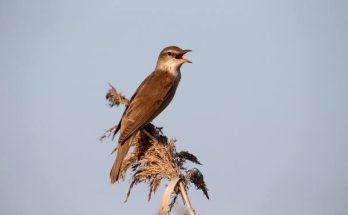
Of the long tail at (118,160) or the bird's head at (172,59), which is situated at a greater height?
the bird's head at (172,59)

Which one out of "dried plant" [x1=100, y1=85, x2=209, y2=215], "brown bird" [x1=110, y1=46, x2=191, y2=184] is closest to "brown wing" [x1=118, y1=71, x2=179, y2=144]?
"brown bird" [x1=110, y1=46, x2=191, y2=184]

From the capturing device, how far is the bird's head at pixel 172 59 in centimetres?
706

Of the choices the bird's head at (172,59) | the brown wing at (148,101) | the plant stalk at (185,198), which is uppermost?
the bird's head at (172,59)

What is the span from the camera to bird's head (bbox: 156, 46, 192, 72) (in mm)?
7064

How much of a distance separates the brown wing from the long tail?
5cm

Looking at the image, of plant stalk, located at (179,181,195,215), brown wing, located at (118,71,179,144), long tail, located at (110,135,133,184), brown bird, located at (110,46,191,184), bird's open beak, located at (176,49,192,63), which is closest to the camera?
plant stalk, located at (179,181,195,215)

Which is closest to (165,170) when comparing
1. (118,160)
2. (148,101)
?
(118,160)

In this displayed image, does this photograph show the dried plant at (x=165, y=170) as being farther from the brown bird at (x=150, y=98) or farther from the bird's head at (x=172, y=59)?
the bird's head at (x=172, y=59)

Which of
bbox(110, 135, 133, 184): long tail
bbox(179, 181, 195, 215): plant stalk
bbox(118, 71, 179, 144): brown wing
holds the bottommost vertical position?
bbox(179, 181, 195, 215): plant stalk

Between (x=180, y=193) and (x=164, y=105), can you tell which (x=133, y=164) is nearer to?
(x=180, y=193)

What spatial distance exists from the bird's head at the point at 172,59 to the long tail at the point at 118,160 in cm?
218

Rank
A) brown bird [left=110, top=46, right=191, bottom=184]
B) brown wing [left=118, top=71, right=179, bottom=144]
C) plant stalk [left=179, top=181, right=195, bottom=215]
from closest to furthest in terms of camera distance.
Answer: plant stalk [left=179, top=181, right=195, bottom=215], brown bird [left=110, top=46, right=191, bottom=184], brown wing [left=118, top=71, right=179, bottom=144]

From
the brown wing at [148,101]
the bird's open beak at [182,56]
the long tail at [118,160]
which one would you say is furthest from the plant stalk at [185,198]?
the bird's open beak at [182,56]

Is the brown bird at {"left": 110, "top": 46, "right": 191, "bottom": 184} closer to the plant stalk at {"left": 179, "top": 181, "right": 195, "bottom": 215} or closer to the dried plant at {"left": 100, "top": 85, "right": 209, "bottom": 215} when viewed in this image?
the dried plant at {"left": 100, "top": 85, "right": 209, "bottom": 215}
